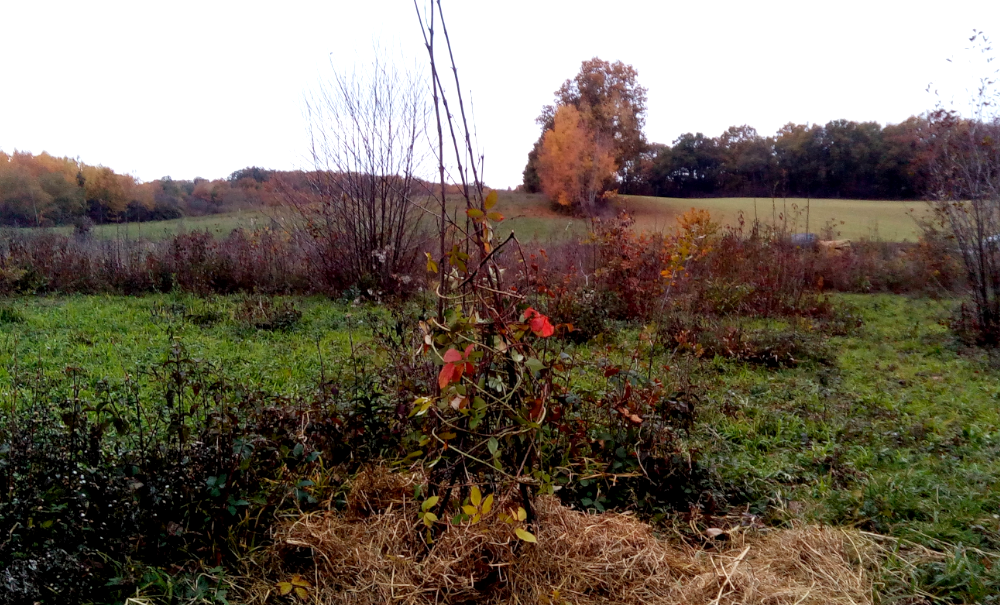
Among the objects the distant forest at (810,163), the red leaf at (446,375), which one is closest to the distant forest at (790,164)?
the distant forest at (810,163)

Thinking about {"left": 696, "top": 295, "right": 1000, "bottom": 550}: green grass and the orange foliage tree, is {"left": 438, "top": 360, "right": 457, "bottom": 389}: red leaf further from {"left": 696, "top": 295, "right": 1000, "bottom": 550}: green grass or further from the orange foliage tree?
the orange foliage tree

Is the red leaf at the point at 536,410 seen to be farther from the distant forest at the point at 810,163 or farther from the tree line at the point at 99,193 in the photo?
the distant forest at the point at 810,163

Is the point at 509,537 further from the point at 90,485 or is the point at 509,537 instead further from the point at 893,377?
the point at 893,377

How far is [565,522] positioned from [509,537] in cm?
30

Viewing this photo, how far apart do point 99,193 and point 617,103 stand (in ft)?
77.4

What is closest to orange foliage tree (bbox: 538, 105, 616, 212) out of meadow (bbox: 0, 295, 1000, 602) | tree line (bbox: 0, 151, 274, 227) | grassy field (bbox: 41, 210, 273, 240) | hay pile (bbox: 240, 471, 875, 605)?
tree line (bbox: 0, 151, 274, 227)

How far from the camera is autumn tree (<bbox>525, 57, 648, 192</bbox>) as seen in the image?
29.7 m

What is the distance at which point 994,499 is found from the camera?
2.90 metres

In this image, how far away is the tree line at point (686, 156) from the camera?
20291 millimetres

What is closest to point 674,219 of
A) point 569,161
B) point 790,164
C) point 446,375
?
point 569,161

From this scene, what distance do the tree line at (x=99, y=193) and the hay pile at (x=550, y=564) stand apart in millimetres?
11204

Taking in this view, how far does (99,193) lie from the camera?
13.8 metres

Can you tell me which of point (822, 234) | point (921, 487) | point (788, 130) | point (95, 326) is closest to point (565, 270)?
point (95, 326)

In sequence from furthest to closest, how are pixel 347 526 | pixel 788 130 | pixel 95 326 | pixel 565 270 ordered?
1. pixel 788 130
2. pixel 565 270
3. pixel 95 326
4. pixel 347 526
